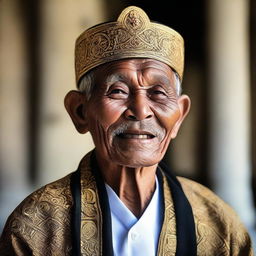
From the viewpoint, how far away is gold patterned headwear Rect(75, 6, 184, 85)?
1.38m

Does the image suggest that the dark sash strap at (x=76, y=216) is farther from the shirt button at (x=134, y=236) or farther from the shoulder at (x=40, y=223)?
the shirt button at (x=134, y=236)

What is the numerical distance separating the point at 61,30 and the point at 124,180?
1154 millimetres

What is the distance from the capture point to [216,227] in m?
1.51

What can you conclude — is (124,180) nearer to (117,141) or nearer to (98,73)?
(117,141)

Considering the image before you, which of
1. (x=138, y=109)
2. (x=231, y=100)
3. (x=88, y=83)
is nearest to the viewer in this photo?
(x=138, y=109)

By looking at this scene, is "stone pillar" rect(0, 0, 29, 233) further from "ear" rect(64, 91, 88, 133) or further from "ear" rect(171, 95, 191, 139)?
"ear" rect(171, 95, 191, 139)

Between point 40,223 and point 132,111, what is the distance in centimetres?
47

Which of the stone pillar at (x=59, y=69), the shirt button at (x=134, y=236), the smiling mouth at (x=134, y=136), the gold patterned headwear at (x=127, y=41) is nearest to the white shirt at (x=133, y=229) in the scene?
the shirt button at (x=134, y=236)

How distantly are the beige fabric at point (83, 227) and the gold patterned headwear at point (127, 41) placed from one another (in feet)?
1.27

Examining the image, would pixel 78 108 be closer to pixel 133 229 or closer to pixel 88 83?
pixel 88 83

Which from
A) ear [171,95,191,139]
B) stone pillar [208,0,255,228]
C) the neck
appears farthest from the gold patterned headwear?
stone pillar [208,0,255,228]

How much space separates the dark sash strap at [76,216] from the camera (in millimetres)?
1346

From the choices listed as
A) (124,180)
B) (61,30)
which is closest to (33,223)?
(124,180)

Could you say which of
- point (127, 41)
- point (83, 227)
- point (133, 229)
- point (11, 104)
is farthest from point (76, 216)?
point (11, 104)
